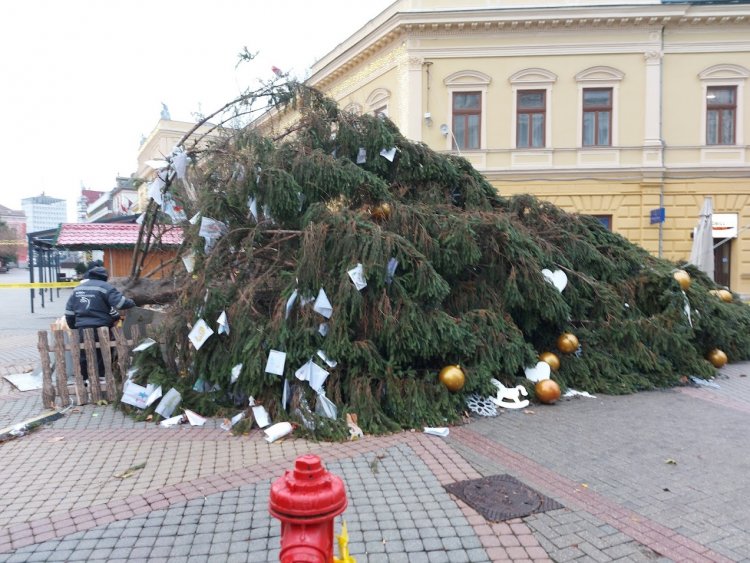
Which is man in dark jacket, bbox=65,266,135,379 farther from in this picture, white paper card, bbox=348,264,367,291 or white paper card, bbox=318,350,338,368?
white paper card, bbox=348,264,367,291

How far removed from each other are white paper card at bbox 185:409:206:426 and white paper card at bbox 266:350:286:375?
3.09ft

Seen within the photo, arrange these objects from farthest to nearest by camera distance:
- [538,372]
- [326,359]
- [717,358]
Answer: [717,358] < [538,372] < [326,359]

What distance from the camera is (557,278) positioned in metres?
6.95

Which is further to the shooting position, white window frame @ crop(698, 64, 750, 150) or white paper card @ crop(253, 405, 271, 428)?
white window frame @ crop(698, 64, 750, 150)

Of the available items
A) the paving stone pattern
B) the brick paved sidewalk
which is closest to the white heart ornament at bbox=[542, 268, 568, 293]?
the brick paved sidewalk

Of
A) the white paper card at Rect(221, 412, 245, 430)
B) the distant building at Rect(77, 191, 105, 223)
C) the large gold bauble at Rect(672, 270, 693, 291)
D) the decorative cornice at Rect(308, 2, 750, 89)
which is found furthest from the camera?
the distant building at Rect(77, 191, 105, 223)

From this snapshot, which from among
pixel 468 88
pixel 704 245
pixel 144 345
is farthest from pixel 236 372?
pixel 468 88

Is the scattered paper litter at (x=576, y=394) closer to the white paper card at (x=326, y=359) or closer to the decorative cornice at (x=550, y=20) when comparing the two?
the white paper card at (x=326, y=359)

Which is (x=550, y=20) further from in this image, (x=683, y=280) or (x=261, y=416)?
(x=261, y=416)

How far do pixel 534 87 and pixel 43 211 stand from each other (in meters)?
135

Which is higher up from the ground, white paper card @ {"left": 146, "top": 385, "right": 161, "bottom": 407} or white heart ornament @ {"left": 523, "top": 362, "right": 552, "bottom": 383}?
white heart ornament @ {"left": 523, "top": 362, "right": 552, "bottom": 383}

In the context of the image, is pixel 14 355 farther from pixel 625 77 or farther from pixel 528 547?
pixel 625 77

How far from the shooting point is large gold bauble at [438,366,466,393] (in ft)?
19.2

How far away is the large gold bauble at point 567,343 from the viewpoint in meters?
6.92
